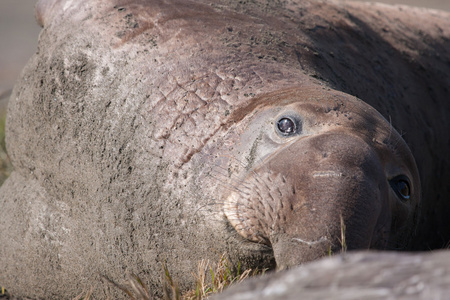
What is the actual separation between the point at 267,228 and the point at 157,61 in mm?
1229

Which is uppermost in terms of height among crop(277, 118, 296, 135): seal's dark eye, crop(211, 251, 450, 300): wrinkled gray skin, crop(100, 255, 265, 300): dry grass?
crop(277, 118, 296, 135): seal's dark eye

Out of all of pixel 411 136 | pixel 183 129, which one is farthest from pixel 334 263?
pixel 411 136

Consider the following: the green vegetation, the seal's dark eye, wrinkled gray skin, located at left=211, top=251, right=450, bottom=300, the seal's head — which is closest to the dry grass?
the seal's head

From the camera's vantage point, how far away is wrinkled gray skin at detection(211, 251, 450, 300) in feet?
4.43

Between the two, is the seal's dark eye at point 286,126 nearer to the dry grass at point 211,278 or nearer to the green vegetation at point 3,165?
the dry grass at point 211,278

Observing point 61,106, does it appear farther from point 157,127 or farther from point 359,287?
point 359,287

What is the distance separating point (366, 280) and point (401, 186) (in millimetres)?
1392

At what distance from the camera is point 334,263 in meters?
1.46

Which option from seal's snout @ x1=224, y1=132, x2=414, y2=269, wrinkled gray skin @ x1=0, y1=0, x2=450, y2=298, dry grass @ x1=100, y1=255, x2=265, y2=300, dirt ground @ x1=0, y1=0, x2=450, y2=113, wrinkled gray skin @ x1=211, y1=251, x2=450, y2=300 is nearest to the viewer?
wrinkled gray skin @ x1=211, y1=251, x2=450, y2=300

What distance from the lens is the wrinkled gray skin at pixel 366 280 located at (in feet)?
4.43

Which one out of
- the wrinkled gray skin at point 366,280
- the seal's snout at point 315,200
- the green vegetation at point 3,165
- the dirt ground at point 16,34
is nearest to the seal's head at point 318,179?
the seal's snout at point 315,200

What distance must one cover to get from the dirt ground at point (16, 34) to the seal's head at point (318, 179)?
818 cm

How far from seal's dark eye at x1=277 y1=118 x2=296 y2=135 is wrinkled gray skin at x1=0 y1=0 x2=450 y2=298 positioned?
0.02 meters

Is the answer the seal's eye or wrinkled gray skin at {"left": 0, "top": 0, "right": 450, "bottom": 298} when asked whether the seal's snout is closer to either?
wrinkled gray skin at {"left": 0, "top": 0, "right": 450, "bottom": 298}
